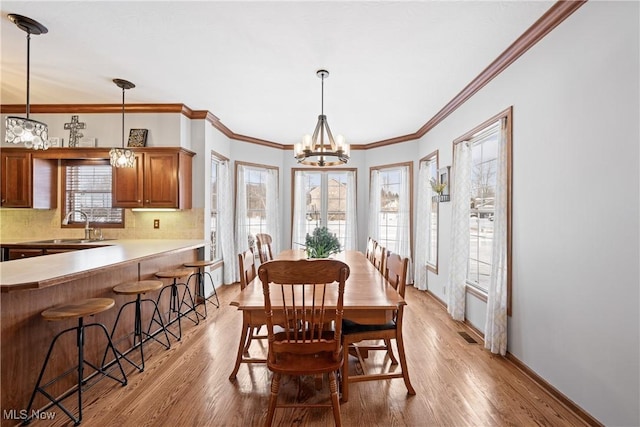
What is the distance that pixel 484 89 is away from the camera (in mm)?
3227

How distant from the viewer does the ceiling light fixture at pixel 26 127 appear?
7.72ft

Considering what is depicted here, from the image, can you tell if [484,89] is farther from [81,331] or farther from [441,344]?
[81,331]

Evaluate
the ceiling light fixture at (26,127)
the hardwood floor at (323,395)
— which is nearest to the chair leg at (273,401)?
the hardwood floor at (323,395)

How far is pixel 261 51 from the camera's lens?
273 cm

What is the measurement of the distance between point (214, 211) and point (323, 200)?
2.21 m

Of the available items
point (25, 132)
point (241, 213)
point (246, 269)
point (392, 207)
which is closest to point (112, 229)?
point (241, 213)

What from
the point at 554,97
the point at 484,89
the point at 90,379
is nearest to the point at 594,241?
the point at 554,97

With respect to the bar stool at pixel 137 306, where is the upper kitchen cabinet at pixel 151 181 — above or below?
above

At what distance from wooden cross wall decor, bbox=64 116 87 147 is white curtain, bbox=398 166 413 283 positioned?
4.98 meters

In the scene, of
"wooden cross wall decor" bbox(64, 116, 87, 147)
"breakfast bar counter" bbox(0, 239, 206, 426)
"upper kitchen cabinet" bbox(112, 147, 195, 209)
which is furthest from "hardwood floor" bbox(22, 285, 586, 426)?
"wooden cross wall decor" bbox(64, 116, 87, 147)

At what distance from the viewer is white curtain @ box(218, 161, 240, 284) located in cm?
520

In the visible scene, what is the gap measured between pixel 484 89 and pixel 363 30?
62.8 inches

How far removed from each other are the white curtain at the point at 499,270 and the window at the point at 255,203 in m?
3.99

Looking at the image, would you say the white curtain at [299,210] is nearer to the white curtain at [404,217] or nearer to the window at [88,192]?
the white curtain at [404,217]
